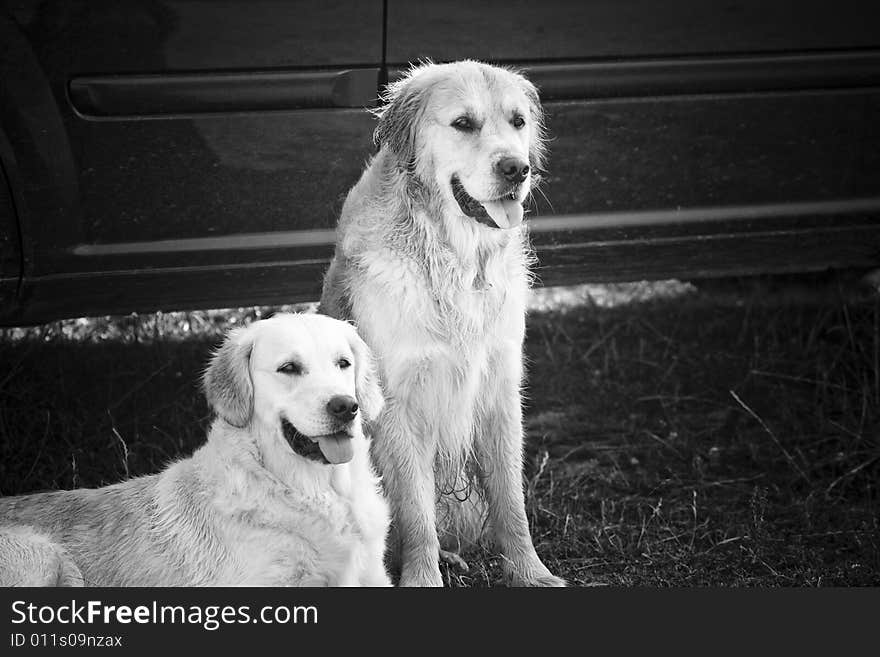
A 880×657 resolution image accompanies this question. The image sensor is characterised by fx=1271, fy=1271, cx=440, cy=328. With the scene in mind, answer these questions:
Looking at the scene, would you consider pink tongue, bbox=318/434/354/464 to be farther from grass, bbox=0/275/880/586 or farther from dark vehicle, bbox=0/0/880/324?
dark vehicle, bbox=0/0/880/324

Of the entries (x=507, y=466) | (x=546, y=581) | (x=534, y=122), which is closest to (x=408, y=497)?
(x=507, y=466)

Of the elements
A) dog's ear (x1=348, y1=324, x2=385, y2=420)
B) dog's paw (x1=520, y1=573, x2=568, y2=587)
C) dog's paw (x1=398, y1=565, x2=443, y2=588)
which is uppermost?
dog's ear (x1=348, y1=324, x2=385, y2=420)

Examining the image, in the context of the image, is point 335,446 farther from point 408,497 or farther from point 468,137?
point 468,137

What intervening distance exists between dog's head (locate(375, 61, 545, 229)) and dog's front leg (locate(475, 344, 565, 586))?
516 mm

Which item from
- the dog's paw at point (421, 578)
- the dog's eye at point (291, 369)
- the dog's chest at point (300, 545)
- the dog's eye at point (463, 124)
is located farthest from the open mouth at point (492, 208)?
the dog's paw at point (421, 578)

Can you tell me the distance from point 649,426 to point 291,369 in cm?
228

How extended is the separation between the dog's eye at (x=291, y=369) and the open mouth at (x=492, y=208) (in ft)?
2.53

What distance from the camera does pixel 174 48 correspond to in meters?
4.27

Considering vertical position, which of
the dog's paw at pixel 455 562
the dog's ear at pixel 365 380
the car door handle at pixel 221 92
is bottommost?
the dog's paw at pixel 455 562

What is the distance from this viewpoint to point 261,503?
338cm

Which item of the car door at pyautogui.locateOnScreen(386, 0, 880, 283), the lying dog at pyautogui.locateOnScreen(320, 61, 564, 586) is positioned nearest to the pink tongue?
the lying dog at pyautogui.locateOnScreen(320, 61, 564, 586)

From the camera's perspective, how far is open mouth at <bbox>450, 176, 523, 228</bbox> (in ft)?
12.2

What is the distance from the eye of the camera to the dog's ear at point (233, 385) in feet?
11.2

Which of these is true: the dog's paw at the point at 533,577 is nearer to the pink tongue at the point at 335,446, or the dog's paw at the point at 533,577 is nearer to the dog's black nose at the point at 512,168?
the pink tongue at the point at 335,446
